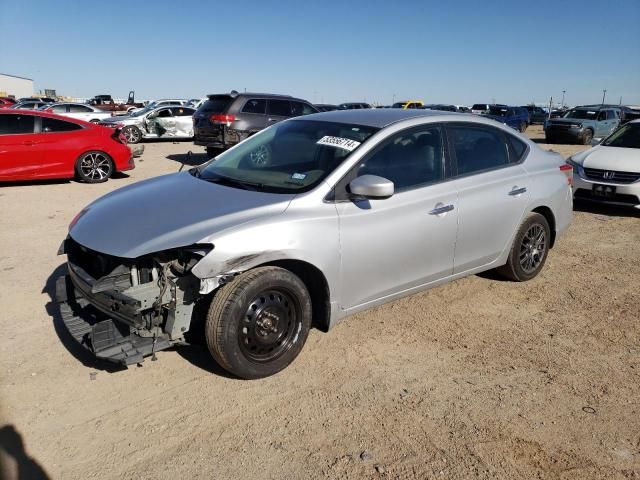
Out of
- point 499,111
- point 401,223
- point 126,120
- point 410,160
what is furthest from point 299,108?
point 499,111

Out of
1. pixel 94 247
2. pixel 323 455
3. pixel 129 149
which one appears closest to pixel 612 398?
pixel 323 455

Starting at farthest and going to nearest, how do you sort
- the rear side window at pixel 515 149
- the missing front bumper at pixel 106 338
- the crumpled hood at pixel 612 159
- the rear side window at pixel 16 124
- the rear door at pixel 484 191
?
the rear side window at pixel 16 124
the crumpled hood at pixel 612 159
the rear side window at pixel 515 149
the rear door at pixel 484 191
the missing front bumper at pixel 106 338

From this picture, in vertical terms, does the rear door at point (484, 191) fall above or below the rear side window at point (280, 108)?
below

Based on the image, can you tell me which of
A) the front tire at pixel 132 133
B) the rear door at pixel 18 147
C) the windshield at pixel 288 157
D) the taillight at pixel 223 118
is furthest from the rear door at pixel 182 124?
the windshield at pixel 288 157

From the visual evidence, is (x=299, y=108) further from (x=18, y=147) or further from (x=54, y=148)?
(x=18, y=147)

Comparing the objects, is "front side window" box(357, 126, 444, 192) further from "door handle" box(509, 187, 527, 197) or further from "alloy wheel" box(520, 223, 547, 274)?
"alloy wheel" box(520, 223, 547, 274)

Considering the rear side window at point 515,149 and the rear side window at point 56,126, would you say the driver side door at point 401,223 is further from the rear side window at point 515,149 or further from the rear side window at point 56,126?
the rear side window at point 56,126

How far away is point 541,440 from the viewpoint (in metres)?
2.79

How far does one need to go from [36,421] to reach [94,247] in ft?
3.44

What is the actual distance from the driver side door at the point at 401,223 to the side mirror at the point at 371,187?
124mm

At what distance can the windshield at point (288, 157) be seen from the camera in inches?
143

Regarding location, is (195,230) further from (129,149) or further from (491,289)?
(129,149)

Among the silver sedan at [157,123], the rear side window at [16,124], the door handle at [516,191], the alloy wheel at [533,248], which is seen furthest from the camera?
the silver sedan at [157,123]

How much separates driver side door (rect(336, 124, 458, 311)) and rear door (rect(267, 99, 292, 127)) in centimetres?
934
